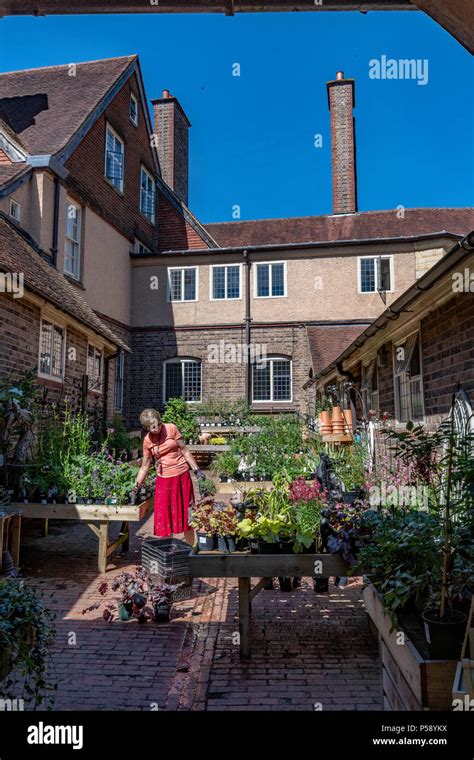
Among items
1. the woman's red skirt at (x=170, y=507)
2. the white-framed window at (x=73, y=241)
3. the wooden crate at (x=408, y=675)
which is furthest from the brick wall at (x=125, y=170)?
the wooden crate at (x=408, y=675)

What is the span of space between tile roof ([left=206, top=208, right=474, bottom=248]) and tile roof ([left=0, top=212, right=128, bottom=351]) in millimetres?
12992

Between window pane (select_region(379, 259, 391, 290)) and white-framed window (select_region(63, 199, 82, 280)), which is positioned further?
window pane (select_region(379, 259, 391, 290))

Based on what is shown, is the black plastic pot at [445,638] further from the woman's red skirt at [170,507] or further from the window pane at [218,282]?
the window pane at [218,282]

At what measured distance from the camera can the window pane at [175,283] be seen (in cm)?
2134

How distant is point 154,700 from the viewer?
379 cm

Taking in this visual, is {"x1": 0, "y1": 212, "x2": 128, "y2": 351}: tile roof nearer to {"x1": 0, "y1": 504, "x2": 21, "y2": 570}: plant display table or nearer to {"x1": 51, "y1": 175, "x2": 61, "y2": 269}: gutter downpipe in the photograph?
{"x1": 51, "y1": 175, "x2": 61, "y2": 269}: gutter downpipe

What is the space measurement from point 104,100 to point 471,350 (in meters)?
15.9

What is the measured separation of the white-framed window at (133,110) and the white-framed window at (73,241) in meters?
6.42

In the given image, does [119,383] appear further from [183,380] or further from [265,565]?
[265,565]

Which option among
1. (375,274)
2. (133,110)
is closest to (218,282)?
(375,274)

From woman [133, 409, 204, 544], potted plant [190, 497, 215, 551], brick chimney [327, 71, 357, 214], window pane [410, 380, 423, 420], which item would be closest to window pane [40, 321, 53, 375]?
woman [133, 409, 204, 544]

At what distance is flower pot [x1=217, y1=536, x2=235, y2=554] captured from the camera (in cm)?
462
